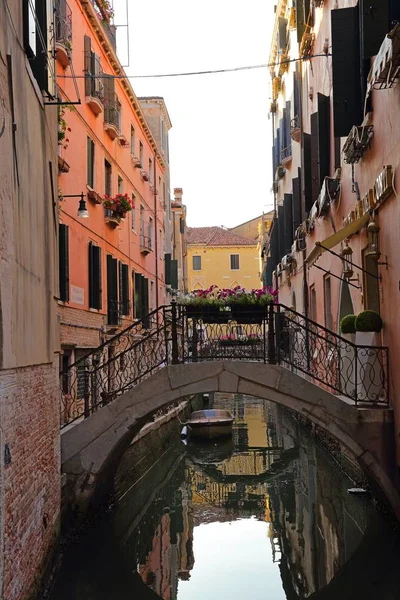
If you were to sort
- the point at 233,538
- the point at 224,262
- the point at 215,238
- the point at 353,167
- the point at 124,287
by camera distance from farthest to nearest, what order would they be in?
1. the point at 215,238
2. the point at 224,262
3. the point at 124,287
4. the point at 233,538
5. the point at 353,167

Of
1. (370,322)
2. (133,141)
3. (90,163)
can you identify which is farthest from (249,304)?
(133,141)

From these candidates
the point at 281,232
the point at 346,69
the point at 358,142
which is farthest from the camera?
the point at 281,232

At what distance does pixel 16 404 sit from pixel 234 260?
55.1 metres

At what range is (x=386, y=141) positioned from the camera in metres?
8.79

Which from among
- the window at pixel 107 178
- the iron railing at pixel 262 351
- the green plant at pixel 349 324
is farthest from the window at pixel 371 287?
the window at pixel 107 178

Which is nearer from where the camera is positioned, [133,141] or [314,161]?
[314,161]

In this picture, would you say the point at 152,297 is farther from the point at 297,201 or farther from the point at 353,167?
the point at 353,167

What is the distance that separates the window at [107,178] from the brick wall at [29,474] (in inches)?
403

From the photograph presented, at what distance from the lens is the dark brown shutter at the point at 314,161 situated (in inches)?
549

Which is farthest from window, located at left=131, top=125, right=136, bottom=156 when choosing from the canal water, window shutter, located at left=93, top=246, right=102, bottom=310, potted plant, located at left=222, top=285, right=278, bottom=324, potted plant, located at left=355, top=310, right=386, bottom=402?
potted plant, located at left=355, top=310, right=386, bottom=402

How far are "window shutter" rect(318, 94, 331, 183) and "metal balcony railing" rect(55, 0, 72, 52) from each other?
4.73 metres

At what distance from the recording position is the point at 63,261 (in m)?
13.8

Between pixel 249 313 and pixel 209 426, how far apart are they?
10381 millimetres

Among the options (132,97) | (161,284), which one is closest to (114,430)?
(132,97)
